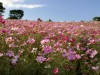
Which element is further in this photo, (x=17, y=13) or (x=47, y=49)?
(x=17, y=13)

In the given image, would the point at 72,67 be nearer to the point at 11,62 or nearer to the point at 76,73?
the point at 76,73

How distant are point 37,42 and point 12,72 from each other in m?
2.25

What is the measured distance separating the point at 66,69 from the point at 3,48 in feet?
4.72

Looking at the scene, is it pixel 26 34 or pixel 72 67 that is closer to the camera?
pixel 72 67

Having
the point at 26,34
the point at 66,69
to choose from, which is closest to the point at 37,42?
the point at 26,34

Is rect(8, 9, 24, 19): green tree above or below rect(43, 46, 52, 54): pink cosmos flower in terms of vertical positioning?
below


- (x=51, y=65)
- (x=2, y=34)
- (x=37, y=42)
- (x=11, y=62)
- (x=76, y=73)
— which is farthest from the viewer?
(x=37, y=42)

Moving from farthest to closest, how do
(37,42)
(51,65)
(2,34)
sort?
→ (37,42)
(2,34)
(51,65)

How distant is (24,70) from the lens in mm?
6613

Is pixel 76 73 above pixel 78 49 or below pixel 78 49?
below

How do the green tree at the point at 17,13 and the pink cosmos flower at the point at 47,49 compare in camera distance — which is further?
the green tree at the point at 17,13

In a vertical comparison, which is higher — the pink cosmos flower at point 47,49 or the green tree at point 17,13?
the pink cosmos flower at point 47,49

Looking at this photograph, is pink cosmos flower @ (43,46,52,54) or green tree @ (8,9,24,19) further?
green tree @ (8,9,24,19)

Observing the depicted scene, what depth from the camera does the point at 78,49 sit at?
7.72 m
